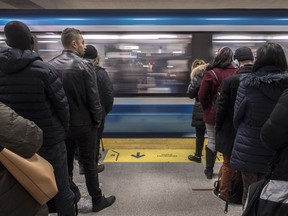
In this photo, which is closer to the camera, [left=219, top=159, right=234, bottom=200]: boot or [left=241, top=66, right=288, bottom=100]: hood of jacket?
[left=241, top=66, right=288, bottom=100]: hood of jacket

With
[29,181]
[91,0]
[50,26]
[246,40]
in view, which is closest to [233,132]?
[29,181]

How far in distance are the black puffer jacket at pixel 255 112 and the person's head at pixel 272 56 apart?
33 mm

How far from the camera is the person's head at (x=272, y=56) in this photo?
186 cm

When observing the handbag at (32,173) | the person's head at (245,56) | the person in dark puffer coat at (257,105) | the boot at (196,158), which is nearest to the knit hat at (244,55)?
the person's head at (245,56)

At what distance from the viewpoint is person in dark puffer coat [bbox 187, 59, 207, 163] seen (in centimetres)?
360

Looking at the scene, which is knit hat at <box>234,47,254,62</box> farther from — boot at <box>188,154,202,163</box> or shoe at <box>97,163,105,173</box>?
shoe at <box>97,163,105,173</box>

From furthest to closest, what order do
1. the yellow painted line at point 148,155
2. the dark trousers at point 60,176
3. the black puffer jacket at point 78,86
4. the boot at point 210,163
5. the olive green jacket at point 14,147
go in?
the yellow painted line at point 148,155 → the boot at point 210,163 → the black puffer jacket at point 78,86 → the dark trousers at point 60,176 → the olive green jacket at point 14,147

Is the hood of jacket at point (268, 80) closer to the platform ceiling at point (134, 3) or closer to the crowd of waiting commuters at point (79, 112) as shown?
the crowd of waiting commuters at point (79, 112)

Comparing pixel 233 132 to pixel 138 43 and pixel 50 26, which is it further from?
pixel 50 26

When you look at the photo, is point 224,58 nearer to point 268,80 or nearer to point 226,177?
point 268,80

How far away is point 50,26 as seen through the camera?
4605 mm

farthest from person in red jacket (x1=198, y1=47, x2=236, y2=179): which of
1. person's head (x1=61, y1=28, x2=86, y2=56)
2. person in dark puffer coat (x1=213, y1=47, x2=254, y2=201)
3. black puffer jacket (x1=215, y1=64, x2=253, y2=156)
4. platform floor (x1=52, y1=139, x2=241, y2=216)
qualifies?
person's head (x1=61, y1=28, x2=86, y2=56)

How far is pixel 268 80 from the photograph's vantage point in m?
1.87

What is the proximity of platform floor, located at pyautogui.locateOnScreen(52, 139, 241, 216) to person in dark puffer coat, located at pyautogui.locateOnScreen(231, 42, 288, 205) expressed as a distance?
34.8 inches
